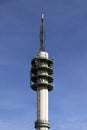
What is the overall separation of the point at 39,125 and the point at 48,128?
587 centimetres

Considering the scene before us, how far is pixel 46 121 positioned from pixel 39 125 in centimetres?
409

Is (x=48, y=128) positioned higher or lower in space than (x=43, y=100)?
lower

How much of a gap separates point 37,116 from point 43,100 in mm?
8269

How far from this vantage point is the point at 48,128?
19750 centimetres

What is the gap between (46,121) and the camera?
642ft

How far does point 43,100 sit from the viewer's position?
199875 mm

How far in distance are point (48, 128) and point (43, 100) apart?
13668mm

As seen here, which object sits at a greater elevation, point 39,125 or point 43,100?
point 43,100

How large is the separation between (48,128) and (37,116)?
779 centimetres

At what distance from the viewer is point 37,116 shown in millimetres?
198250

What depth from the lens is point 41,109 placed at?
19838 centimetres

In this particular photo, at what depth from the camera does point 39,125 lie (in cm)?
19400
